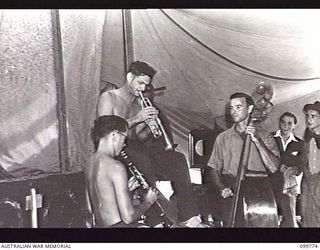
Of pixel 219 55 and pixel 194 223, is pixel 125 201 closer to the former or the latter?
pixel 194 223

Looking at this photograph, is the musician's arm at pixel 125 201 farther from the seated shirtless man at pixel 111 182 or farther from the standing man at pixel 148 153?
the standing man at pixel 148 153

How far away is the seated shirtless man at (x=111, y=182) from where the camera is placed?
3596 millimetres

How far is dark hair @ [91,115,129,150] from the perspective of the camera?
3.63 metres

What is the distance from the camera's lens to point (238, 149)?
144 inches

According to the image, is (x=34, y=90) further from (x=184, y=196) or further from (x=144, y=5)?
(x=184, y=196)

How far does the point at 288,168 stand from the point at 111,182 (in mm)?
918

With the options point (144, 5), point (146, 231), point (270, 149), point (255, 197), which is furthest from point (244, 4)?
point (146, 231)

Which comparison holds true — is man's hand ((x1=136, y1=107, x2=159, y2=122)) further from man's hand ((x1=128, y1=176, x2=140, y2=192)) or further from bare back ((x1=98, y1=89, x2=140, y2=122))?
man's hand ((x1=128, y1=176, x2=140, y2=192))

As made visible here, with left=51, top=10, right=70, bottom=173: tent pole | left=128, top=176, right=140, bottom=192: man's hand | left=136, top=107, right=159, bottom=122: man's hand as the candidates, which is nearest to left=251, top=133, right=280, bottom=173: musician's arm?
left=136, top=107, right=159, bottom=122: man's hand

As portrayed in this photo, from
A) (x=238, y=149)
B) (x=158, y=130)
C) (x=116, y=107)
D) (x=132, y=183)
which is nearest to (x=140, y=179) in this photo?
(x=132, y=183)

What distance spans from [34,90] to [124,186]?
27.0 inches

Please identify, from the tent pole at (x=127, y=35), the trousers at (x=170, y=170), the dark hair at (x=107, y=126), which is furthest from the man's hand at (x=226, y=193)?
the tent pole at (x=127, y=35)

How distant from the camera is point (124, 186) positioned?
3592 millimetres

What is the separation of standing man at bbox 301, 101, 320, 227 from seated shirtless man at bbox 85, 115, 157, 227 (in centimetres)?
78
